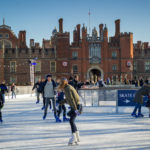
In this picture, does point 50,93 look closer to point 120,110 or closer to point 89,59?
point 120,110

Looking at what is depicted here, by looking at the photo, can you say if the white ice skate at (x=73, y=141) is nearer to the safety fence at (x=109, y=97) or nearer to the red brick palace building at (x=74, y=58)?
the safety fence at (x=109, y=97)

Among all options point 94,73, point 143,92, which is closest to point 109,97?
point 143,92

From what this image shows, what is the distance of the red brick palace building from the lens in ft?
141

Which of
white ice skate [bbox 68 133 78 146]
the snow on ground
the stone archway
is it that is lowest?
the snow on ground

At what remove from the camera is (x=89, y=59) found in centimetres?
4331

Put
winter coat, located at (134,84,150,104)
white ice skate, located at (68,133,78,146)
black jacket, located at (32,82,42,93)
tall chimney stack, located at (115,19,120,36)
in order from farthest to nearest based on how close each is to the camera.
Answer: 1. tall chimney stack, located at (115,19,120,36)
2. black jacket, located at (32,82,42,93)
3. winter coat, located at (134,84,150,104)
4. white ice skate, located at (68,133,78,146)

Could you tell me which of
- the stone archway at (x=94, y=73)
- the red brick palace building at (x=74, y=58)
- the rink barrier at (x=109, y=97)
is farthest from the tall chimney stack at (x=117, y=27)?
the rink barrier at (x=109, y=97)

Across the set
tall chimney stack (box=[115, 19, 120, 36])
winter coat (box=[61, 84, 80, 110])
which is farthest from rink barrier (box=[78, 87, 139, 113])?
tall chimney stack (box=[115, 19, 120, 36])

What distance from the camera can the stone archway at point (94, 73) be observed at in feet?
141

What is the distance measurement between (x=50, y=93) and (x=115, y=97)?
3621mm

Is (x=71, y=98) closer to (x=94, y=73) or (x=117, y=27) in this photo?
(x=94, y=73)

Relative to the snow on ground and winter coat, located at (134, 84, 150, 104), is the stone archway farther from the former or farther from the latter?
the snow on ground

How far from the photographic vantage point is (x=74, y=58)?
143 feet

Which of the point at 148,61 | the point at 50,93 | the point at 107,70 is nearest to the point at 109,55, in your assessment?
the point at 107,70
